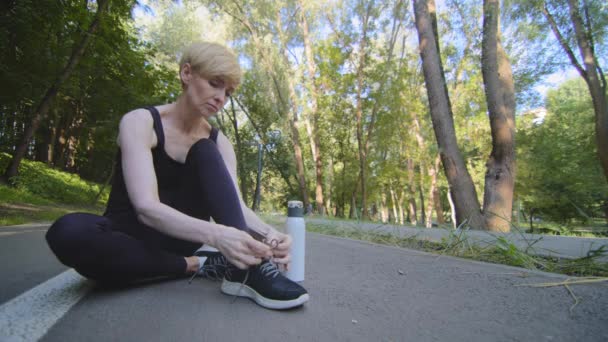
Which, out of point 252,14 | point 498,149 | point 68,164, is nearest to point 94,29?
point 498,149

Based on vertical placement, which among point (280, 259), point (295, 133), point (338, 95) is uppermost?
point (338, 95)

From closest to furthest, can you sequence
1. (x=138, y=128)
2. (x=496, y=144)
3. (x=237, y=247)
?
(x=237, y=247) → (x=138, y=128) → (x=496, y=144)

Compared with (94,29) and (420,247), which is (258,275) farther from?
(94,29)

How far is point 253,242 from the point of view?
4.24 ft

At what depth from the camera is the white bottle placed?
6.06ft

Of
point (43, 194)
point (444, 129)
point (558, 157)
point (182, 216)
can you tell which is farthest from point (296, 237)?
point (558, 157)

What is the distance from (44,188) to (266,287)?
12.2m

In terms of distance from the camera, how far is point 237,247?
1276mm

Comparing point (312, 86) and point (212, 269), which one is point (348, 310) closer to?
point (212, 269)

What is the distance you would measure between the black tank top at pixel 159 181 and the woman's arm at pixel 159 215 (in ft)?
0.40

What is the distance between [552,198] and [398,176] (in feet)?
33.1

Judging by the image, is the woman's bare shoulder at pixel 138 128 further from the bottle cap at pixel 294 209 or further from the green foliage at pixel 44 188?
the green foliage at pixel 44 188

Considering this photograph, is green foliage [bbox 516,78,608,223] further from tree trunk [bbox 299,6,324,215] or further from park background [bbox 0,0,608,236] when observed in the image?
tree trunk [bbox 299,6,324,215]

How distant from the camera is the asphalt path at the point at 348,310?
1.16 meters
